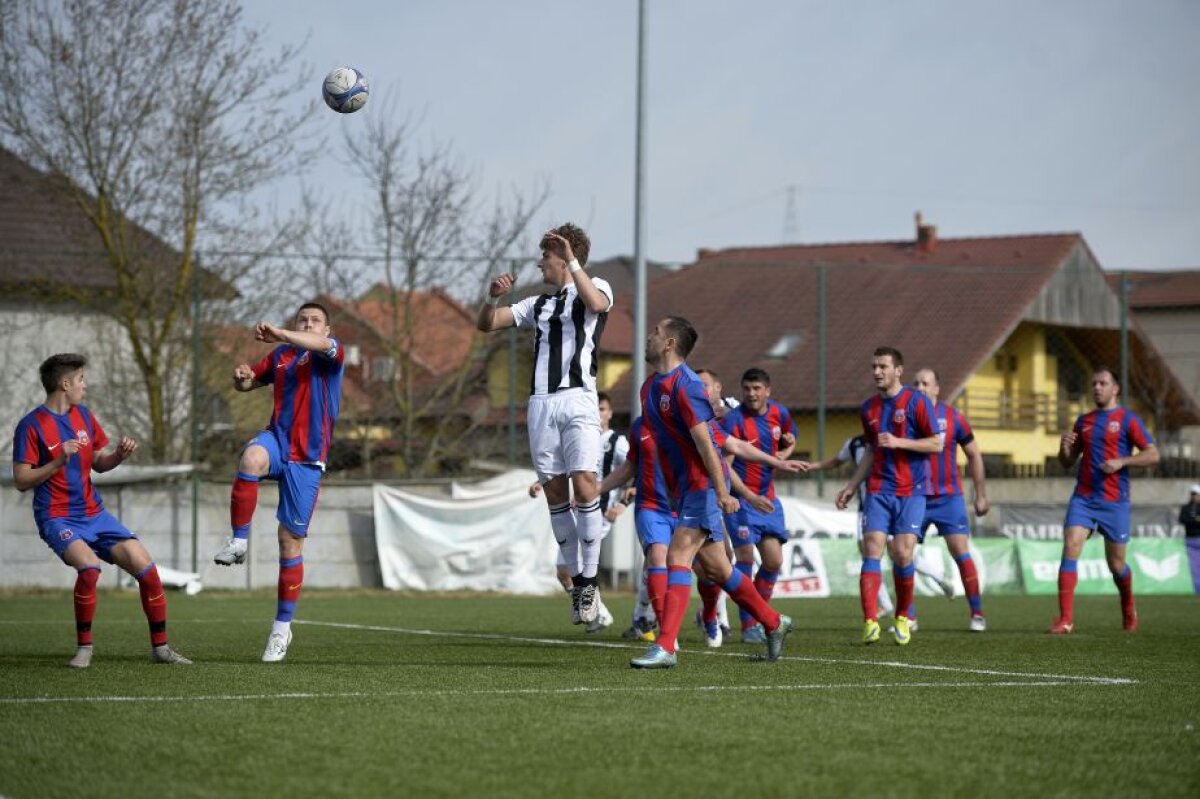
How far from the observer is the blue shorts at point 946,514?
575 inches

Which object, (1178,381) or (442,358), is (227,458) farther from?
(1178,381)

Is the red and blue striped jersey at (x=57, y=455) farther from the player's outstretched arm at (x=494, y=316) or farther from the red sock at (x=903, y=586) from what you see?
the red sock at (x=903, y=586)

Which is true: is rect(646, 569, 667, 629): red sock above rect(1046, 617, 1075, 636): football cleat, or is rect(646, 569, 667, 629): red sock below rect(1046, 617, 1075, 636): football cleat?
above

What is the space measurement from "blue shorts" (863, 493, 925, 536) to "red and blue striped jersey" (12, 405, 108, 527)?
19.2 ft

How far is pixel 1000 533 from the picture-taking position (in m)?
27.8

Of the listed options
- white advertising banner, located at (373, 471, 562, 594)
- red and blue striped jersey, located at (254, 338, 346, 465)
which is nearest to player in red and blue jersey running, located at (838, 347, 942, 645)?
red and blue striped jersey, located at (254, 338, 346, 465)

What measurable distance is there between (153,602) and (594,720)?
406 cm

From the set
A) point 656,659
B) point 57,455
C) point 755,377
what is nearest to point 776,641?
point 656,659

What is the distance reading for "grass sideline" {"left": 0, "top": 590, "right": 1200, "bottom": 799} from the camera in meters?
5.44

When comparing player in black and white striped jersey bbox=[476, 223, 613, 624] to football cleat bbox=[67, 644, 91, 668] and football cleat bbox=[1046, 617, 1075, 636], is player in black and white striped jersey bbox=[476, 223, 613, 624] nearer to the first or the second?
football cleat bbox=[67, 644, 91, 668]

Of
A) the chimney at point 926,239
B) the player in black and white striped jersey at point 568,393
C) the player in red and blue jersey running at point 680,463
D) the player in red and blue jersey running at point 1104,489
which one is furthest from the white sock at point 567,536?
the chimney at point 926,239

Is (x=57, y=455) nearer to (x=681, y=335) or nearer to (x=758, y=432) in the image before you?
(x=681, y=335)

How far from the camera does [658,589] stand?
9.59m

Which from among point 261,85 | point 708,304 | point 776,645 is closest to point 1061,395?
point 708,304
